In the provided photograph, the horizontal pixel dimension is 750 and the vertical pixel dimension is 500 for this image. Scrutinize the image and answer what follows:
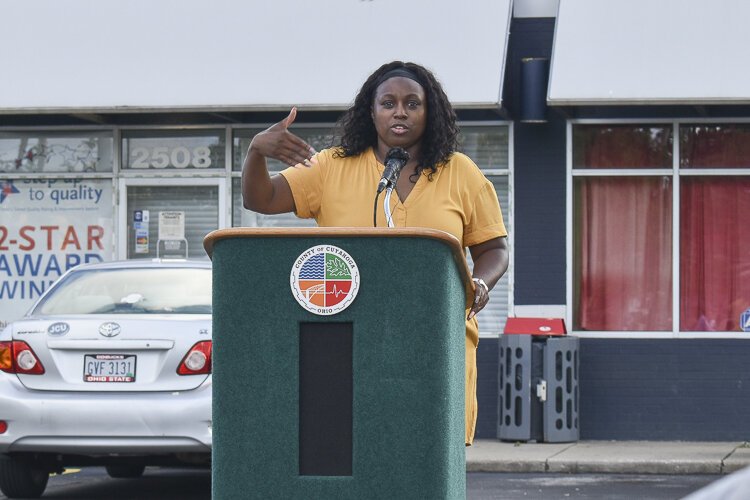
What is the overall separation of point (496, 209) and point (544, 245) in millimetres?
9807

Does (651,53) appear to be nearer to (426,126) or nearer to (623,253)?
(623,253)

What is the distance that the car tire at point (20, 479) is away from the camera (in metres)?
9.06

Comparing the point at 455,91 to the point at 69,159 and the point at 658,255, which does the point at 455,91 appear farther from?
the point at 69,159

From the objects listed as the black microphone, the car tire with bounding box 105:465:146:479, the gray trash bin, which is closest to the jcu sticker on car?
the black microphone

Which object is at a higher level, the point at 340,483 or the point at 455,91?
the point at 455,91

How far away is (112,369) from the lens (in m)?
8.30

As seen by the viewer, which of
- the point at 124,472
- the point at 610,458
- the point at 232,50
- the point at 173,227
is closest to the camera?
the point at 124,472

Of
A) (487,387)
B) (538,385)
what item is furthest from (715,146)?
(487,387)

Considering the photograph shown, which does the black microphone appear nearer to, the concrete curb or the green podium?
the green podium

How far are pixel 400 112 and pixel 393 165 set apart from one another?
240 mm

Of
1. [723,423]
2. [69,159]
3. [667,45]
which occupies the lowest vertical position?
[723,423]

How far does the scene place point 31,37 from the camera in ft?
46.4

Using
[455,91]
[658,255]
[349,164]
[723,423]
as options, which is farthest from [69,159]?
[349,164]

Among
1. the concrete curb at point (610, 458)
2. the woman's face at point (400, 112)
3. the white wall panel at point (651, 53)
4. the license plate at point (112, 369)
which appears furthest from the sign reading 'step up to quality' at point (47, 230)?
the woman's face at point (400, 112)
